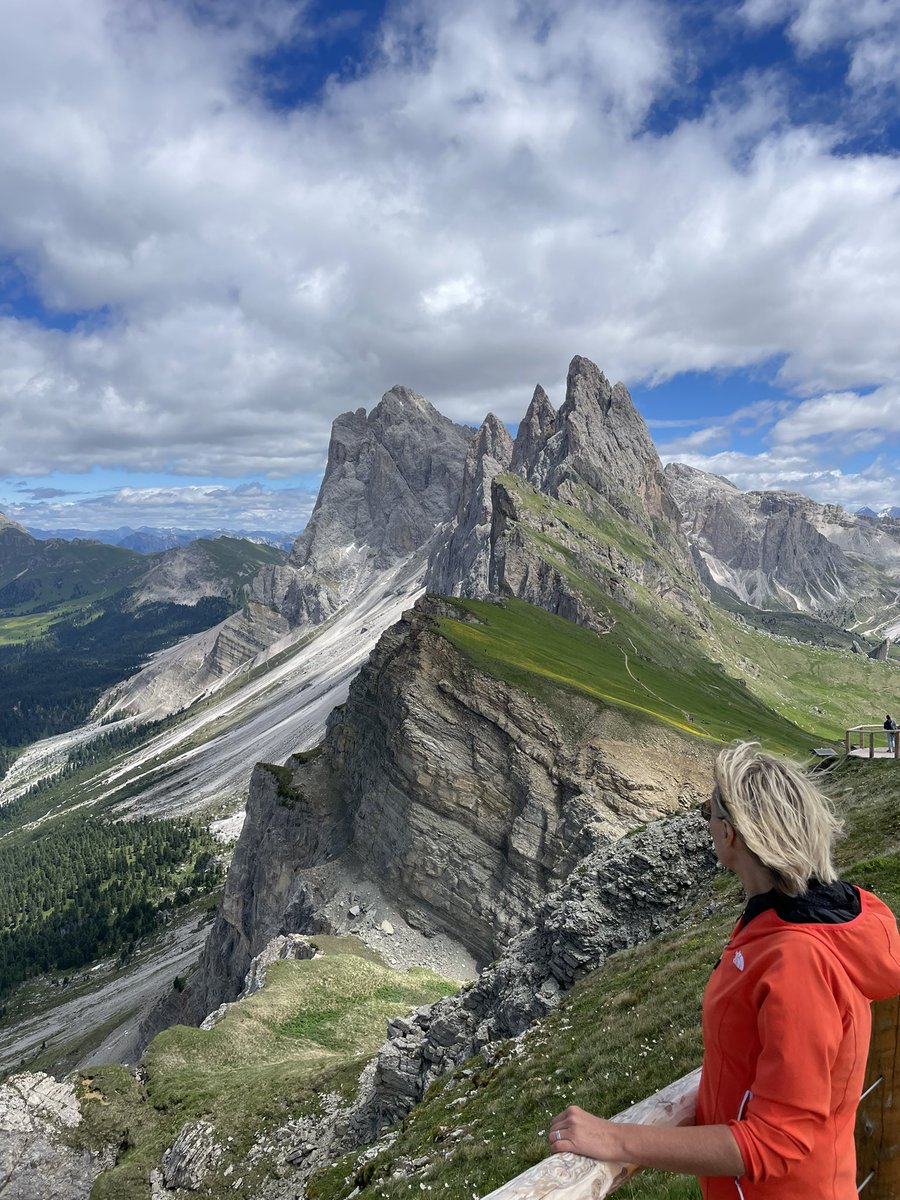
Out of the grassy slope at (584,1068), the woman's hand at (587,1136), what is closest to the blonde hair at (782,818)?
the woman's hand at (587,1136)

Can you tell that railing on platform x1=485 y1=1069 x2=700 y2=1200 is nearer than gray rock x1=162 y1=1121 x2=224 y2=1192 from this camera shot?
Yes

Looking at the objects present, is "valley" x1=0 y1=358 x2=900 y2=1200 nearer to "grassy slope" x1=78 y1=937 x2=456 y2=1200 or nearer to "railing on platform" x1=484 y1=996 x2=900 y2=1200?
"grassy slope" x1=78 y1=937 x2=456 y2=1200

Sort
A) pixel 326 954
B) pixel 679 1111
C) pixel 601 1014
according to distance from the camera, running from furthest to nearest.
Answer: pixel 326 954 < pixel 601 1014 < pixel 679 1111

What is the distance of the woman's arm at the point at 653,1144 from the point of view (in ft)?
12.3

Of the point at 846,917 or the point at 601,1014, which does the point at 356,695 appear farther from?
the point at 846,917

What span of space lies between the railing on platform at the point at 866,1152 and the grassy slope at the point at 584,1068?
3134mm

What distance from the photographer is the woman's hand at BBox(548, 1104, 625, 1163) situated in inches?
159

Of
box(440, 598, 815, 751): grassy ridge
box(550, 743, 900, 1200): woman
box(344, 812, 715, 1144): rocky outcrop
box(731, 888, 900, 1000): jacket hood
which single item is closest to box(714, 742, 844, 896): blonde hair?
box(550, 743, 900, 1200): woman

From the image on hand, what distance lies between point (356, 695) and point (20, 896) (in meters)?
170

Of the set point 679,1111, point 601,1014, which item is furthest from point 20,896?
point 679,1111

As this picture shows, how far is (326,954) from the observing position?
50.6 meters

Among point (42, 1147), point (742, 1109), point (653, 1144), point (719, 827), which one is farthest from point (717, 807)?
point (42, 1147)

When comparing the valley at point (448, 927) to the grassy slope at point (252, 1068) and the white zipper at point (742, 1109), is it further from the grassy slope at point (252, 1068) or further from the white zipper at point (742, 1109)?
the white zipper at point (742, 1109)

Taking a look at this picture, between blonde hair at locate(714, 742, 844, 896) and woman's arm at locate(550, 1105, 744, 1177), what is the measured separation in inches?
57.6
